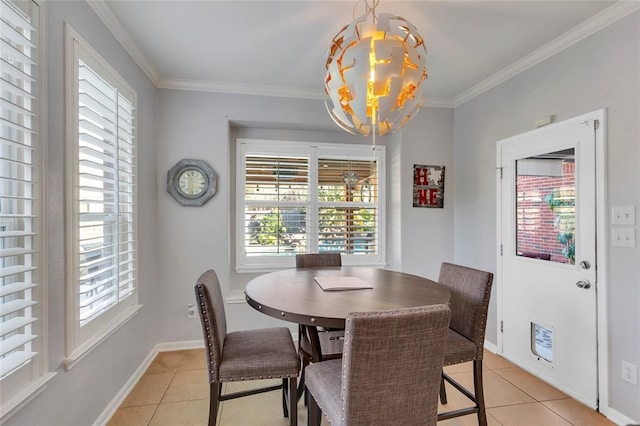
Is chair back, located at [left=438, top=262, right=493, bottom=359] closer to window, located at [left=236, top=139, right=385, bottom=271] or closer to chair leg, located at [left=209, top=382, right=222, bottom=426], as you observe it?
chair leg, located at [left=209, top=382, right=222, bottom=426]

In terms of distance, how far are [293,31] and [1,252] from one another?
2.03 metres

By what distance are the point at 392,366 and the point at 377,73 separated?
1276 mm

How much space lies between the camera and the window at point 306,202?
339cm

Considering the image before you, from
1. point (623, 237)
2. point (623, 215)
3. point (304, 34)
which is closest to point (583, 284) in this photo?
point (623, 237)

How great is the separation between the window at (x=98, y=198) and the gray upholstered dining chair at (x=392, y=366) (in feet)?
4.84

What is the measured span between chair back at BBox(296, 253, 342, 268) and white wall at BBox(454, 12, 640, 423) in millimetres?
1562

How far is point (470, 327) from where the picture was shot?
1857mm

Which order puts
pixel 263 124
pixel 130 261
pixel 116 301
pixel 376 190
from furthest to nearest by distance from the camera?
pixel 376 190 < pixel 263 124 < pixel 130 261 < pixel 116 301

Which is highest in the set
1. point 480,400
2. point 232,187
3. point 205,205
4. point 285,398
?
point 232,187

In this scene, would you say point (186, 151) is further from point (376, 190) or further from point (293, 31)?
point (376, 190)

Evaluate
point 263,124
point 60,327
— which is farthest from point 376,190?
point 60,327

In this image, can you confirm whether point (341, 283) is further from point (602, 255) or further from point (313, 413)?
point (602, 255)

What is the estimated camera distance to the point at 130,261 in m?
2.30

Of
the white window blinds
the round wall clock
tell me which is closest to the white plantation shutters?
the white window blinds
